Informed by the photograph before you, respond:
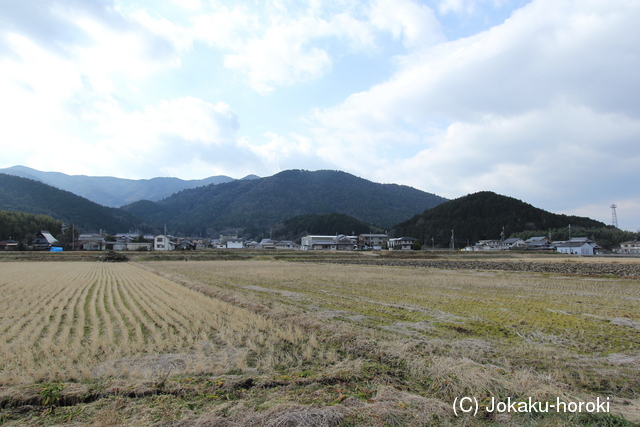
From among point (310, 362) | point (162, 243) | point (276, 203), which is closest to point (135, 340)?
point (310, 362)

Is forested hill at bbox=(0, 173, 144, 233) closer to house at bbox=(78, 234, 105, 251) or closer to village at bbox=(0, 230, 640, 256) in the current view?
village at bbox=(0, 230, 640, 256)

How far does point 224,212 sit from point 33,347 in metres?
160

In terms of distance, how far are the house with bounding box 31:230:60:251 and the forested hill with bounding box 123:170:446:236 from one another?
74514 millimetres

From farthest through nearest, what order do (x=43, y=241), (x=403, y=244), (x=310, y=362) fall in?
(x=403, y=244) → (x=43, y=241) → (x=310, y=362)

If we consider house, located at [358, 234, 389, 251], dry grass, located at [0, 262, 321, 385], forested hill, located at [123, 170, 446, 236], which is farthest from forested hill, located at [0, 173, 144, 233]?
dry grass, located at [0, 262, 321, 385]

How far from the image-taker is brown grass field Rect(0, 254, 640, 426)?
147 inches

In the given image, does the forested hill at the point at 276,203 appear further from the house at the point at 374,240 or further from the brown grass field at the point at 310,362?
the brown grass field at the point at 310,362

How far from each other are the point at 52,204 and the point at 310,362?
125033 mm

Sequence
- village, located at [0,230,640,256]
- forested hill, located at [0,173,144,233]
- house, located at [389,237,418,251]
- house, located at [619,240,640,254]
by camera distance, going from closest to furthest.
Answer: village, located at [0,230,640,256], house, located at [619,240,640,254], house, located at [389,237,418,251], forested hill, located at [0,173,144,233]

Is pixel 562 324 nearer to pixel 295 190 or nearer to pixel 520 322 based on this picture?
pixel 520 322

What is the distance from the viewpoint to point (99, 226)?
351ft

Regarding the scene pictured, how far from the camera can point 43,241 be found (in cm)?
6222

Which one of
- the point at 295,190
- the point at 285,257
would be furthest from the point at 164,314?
the point at 295,190

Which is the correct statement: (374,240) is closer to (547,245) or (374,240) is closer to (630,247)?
(547,245)
